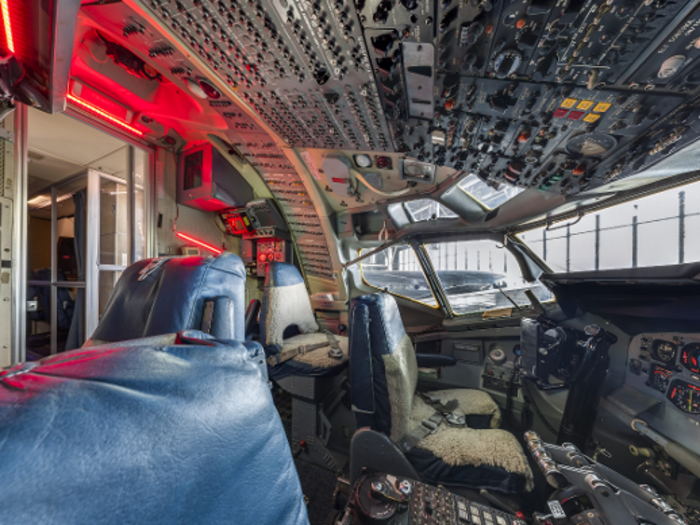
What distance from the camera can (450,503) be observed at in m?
0.97

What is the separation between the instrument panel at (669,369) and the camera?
46.3 inches

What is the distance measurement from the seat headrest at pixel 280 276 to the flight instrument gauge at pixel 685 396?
2.51m

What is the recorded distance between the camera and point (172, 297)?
3.16 ft

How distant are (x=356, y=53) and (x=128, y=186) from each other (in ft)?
10.3

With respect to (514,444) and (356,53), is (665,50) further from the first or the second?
(514,444)

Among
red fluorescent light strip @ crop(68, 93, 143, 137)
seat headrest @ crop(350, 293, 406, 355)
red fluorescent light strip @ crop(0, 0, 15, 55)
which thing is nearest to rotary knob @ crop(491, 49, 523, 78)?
seat headrest @ crop(350, 293, 406, 355)

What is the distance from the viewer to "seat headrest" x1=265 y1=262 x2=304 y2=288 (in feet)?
7.67

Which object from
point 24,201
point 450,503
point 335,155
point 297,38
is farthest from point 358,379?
point 24,201

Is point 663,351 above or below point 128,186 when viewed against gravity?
below

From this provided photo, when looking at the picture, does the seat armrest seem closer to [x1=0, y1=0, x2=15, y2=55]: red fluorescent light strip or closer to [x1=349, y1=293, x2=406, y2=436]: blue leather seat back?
[x1=349, y1=293, x2=406, y2=436]: blue leather seat back

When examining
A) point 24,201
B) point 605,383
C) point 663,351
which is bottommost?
point 605,383

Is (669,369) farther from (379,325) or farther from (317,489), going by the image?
(317,489)

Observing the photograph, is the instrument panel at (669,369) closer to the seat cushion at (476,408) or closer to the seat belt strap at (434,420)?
the seat cushion at (476,408)

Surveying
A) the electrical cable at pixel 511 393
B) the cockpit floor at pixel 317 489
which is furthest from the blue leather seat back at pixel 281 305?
the electrical cable at pixel 511 393
